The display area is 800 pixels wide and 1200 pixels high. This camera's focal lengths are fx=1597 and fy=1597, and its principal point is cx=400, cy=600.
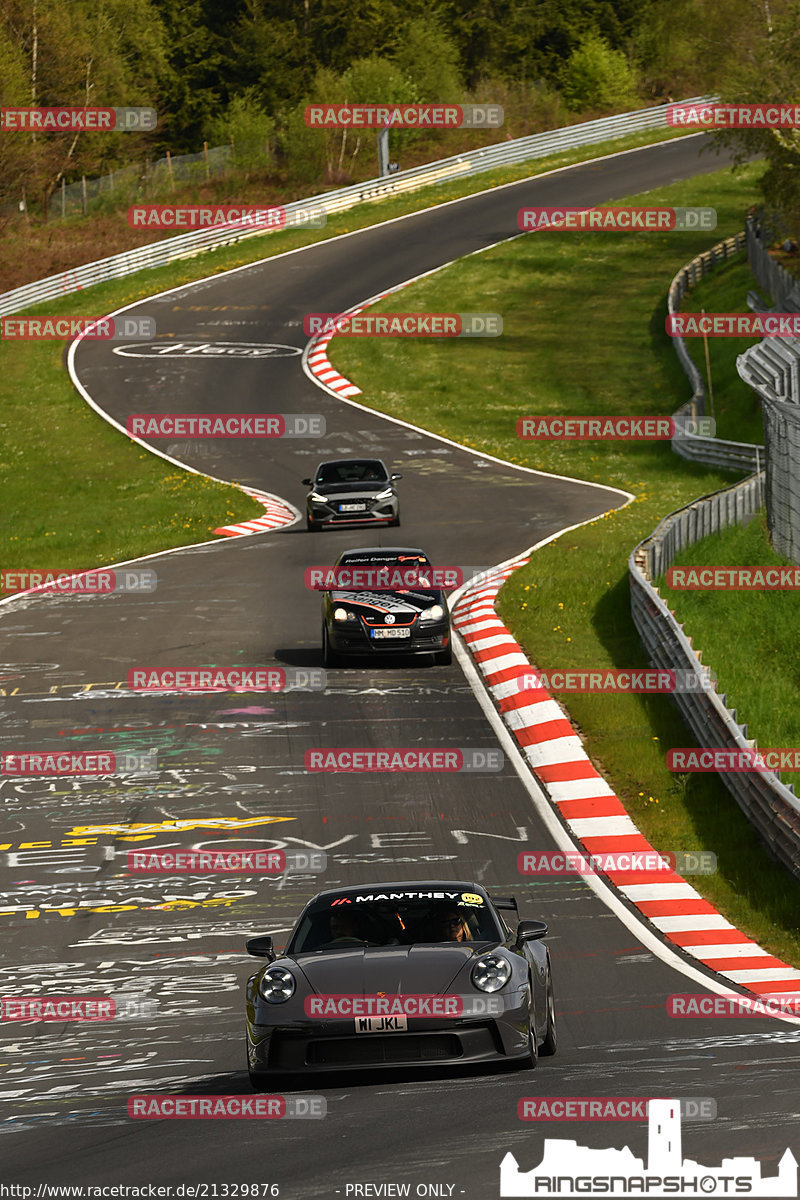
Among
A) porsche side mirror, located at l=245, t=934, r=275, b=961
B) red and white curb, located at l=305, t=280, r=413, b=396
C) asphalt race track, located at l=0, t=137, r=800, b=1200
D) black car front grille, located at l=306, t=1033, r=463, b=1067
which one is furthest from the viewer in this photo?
red and white curb, located at l=305, t=280, r=413, b=396

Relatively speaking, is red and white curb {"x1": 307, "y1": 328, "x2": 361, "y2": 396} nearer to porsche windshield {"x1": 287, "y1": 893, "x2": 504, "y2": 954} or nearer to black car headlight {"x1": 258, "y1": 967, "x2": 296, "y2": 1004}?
porsche windshield {"x1": 287, "y1": 893, "x2": 504, "y2": 954}

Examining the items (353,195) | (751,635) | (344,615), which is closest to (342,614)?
(344,615)

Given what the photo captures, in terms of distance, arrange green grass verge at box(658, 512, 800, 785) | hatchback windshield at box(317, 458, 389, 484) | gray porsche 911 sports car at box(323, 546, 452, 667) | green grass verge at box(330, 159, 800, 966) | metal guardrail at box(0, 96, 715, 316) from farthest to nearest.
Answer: metal guardrail at box(0, 96, 715, 316) < hatchback windshield at box(317, 458, 389, 484) < gray porsche 911 sports car at box(323, 546, 452, 667) < green grass verge at box(658, 512, 800, 785) < green grass verge at box(330, 159, 800, 966)

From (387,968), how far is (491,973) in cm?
59

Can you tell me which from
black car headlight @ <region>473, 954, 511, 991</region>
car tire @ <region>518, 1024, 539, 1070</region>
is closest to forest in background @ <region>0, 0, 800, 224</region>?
black car headlight @ <region>473, 954, 511, 991</region>

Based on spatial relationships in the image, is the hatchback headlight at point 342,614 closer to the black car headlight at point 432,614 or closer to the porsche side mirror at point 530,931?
the black car headlight at point 432,614

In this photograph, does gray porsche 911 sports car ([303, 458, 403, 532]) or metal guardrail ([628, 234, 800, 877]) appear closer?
metal guardrail ([628, 234, 800, 877])

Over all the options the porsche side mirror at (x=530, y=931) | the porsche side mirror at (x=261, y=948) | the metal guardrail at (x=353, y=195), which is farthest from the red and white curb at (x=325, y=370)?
the porsche side mirror at (x=530, y=931)

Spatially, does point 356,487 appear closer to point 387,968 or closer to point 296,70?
point 387,968

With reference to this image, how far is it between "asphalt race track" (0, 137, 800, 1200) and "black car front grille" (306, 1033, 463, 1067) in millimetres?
126

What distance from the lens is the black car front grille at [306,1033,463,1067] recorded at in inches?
338

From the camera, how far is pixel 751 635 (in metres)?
22.7

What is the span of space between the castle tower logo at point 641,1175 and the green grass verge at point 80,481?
86.8 ft

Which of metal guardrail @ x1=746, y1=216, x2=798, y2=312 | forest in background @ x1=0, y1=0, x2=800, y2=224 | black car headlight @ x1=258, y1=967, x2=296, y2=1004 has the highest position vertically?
forest in background @ x1=0, y1=0, x2=800, y2=224
